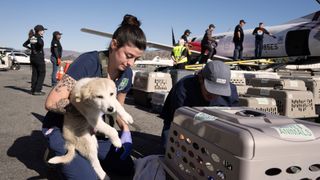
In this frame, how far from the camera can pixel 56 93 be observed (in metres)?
2.62

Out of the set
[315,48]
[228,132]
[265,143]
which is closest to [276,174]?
[265,143]

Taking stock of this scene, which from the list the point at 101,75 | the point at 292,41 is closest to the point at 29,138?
the point at 101,75

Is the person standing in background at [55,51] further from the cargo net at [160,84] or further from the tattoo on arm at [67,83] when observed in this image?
the tattoo on arm at [67,83]

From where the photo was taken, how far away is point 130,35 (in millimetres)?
2721

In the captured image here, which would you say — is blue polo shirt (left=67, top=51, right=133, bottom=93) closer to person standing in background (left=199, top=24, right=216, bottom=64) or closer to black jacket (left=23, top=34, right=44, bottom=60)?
black jacket (left=23, top=34, right=44, bottom=60)

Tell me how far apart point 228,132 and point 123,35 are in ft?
4.49

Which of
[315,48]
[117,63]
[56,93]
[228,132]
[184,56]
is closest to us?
[228,132]

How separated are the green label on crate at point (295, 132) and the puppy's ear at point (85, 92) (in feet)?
3.93

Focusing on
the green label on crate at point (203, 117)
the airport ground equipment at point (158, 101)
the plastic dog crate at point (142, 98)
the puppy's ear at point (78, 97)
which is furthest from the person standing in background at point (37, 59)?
the green label on crate at point (203, 117)

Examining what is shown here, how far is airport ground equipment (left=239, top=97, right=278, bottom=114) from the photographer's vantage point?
4.37 meters

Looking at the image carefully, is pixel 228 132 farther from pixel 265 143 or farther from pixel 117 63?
pixel 117 63

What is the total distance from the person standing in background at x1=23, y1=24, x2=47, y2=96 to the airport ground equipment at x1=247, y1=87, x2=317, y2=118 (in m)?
6.35

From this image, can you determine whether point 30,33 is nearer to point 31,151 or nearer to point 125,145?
point 31,151

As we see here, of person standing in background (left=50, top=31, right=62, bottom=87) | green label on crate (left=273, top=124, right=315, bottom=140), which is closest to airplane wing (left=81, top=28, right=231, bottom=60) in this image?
person standing in background (left=50, top=31, right=62, bottom=87)
